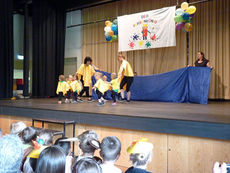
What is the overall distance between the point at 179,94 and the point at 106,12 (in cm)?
499

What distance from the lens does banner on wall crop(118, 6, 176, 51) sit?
→ 6.80 metres

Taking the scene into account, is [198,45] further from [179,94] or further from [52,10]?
[52,10]

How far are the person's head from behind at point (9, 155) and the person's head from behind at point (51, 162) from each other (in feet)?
0.41

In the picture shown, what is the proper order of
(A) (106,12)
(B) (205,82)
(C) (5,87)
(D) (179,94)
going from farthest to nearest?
(A) (106,12) < (C) (5,87) < (D) (179,94) < (B) (205,82)

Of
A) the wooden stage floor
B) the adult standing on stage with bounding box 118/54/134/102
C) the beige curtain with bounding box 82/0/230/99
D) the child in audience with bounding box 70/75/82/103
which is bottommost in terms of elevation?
the wooden stage floor

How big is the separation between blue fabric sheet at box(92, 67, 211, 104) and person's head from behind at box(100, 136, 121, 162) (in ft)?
13.9

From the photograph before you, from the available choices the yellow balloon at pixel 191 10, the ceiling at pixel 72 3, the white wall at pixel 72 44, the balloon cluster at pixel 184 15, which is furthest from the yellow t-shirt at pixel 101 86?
the white wall at pixel 72 44

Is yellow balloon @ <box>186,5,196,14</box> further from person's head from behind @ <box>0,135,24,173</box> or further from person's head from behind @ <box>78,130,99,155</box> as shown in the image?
person's head from behind @ <box>0,135,24,173</box>

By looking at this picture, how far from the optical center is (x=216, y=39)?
24.1 ft

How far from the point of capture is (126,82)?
609cm

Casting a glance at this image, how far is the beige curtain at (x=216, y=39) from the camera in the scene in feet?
23.5

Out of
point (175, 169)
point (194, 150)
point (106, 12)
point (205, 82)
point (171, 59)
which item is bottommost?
point (175, 169)

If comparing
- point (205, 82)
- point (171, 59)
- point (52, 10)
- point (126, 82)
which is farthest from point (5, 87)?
point (205, 82)

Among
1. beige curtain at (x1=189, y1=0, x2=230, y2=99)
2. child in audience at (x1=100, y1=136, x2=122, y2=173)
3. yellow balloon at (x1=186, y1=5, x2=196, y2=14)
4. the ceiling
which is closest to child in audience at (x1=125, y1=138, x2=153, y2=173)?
child in audience at (x1=100, y1=136, x2=122, y2=173)
